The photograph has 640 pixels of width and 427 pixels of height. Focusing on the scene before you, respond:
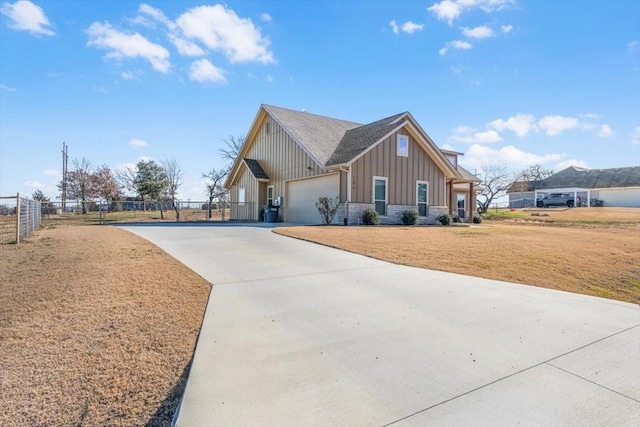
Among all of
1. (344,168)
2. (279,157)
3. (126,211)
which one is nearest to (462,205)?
(344,168)

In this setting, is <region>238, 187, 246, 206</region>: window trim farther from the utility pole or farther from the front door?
the utility pole

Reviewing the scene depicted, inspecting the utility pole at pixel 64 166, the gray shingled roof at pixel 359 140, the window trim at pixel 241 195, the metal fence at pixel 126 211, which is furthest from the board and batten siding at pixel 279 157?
the utility pole at pixel 64 166

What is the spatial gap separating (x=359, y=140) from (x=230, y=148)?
66.4ft

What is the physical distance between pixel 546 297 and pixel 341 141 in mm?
15704

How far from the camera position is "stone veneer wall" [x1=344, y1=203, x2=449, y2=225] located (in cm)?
1619

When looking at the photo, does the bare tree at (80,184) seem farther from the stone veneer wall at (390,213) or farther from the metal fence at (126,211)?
the stone veneer wall at (390,213)

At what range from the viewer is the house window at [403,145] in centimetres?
1773

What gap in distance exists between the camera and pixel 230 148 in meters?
34.7

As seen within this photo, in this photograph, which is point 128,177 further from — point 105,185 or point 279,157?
point 279,157

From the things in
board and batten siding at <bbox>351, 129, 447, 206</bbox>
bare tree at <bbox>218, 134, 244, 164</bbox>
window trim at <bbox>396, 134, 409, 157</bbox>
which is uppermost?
bare tree at <bbox>218, 134, 244, 164</bbox>

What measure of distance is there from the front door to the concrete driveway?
20370 millimetres

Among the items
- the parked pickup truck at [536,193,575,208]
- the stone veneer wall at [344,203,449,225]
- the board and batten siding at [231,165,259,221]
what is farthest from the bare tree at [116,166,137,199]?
the parked pickup truck at [536,193,575,208]

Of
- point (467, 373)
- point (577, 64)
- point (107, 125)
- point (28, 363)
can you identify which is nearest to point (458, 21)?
point (577, 64)

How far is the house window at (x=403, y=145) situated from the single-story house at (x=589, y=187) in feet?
103
